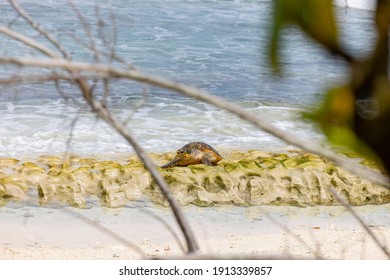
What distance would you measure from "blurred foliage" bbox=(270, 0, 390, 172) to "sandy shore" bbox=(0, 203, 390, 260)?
4088 millimetres

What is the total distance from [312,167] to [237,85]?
563 centimetres

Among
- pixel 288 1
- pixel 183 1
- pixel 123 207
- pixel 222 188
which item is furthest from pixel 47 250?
pixel 183 1

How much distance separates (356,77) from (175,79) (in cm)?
1134

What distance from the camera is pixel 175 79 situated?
11742mm

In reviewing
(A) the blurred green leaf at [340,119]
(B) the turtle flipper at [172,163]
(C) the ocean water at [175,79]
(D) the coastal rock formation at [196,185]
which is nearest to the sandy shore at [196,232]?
(D) the coastal rock formation at [196,185]

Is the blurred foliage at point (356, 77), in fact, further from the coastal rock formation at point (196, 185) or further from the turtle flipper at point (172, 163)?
the turtle flipper at point (172, 163)

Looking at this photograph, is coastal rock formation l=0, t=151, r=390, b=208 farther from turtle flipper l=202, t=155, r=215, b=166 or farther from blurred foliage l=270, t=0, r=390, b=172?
blurred foliage l=270, t=0, r=390, b=172

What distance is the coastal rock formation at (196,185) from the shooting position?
18.2 ft

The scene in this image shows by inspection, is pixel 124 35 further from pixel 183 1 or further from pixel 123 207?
pixel 123 207

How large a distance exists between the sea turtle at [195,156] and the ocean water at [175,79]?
881mm

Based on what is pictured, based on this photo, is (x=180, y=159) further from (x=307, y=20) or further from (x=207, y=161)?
(x=307, y=20)

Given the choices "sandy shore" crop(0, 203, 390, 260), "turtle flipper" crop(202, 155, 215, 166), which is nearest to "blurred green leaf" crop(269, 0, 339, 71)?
"sandy shore" crop(0, 203, 390, 260)

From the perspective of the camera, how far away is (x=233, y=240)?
4.95m

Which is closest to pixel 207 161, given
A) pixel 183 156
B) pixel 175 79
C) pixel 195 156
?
pixel 195 156
